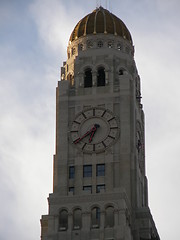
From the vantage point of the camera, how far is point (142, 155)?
132 meters

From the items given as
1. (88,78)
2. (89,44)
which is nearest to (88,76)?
(88,78)

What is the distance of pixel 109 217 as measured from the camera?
11819cm

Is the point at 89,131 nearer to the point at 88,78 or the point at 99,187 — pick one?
the point at 99,187

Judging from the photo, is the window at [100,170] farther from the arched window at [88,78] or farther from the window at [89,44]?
the window at [89,44]

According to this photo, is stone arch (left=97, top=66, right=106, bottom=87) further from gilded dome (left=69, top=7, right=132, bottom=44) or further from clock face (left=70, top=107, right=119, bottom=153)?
gilded dome (left=69, top=7, right=132, bottom=44)

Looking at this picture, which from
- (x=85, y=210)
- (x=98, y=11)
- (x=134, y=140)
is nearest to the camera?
(x=85, y=210)

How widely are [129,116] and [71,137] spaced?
23.8 ft

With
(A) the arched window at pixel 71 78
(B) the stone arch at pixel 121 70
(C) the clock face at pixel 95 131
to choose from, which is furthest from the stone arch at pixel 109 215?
(B) the stone arch at pixel 121 70

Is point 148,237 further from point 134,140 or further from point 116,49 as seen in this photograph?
point 116,49

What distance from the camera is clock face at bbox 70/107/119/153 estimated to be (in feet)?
411

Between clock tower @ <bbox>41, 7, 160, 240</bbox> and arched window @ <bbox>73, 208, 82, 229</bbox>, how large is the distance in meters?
0.11

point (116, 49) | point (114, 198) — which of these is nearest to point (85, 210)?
point (114, 198)

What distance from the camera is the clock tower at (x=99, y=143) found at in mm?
118250

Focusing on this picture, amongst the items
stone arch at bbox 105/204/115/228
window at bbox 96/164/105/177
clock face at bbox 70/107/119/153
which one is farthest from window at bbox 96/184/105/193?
stone arch at bbox 105/204/115/228
